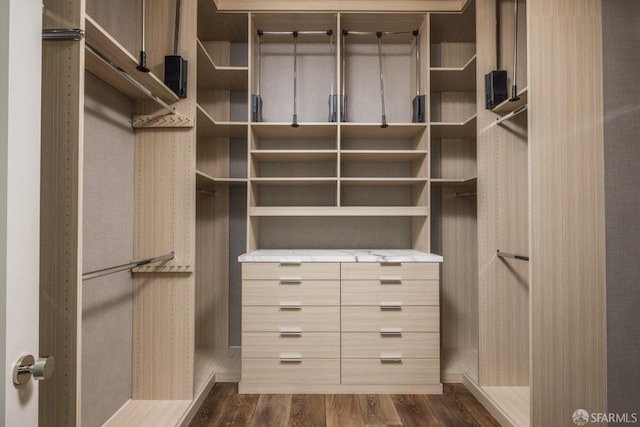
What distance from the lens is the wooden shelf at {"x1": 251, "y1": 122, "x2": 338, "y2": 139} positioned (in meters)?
2.66

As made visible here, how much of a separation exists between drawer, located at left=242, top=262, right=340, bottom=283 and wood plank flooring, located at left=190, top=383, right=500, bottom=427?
2.44 ft

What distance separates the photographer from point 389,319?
95.8 inches

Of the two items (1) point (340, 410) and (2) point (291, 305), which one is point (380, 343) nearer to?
(1) point (340, 410)

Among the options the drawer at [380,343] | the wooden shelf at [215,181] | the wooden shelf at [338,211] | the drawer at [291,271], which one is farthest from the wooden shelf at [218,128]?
the drawer at [380,343]

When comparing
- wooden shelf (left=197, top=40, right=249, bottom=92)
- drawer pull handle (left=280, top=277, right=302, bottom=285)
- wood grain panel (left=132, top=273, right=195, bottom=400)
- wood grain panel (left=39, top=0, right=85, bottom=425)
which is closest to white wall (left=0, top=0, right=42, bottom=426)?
wood grain panel (left=39, top=0, right=85, bottom=425)

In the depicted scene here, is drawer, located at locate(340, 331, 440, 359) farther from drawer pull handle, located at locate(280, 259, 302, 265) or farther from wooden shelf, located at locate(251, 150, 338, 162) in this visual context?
wooden shelf, located at locate(251, 150, 338, 162)

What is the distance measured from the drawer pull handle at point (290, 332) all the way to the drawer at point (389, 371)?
34 cm

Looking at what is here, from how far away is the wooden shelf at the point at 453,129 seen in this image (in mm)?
2685

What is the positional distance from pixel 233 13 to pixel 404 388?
9.07 ft

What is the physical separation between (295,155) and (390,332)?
138 centimetres

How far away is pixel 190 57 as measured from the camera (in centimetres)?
219

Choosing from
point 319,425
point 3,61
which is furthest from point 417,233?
point 3,61

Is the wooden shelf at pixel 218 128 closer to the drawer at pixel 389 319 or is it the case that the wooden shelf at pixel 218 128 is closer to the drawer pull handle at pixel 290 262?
the drawer pull handle at pixel 290 262
